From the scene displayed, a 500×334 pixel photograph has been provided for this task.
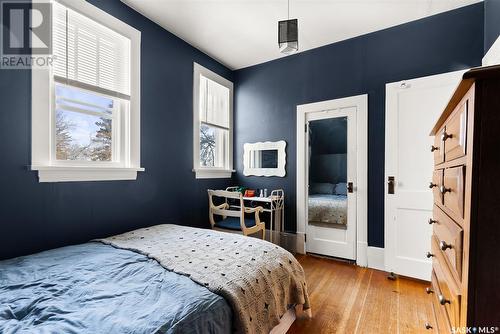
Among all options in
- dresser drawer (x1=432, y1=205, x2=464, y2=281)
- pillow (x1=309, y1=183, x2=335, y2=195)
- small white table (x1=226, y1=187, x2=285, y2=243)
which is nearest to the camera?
dresser drawer (x1=432, y1=205, x2=464, y2=281)

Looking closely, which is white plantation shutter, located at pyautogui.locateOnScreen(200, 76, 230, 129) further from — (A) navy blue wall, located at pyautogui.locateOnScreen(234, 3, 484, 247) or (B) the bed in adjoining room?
(B) the bed in adjoining room

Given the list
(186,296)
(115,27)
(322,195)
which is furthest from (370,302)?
(115,27)

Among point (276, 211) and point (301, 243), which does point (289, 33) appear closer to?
Answer: point (276, 211)

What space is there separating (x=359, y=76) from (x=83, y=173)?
10.5 ft

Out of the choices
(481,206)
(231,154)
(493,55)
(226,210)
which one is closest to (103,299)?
(481,206)

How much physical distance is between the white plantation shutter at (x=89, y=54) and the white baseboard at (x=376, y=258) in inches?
129

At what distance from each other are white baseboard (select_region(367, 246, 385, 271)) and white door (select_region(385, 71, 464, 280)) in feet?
0.37

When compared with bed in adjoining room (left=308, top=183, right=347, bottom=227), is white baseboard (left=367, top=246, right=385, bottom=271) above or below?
below

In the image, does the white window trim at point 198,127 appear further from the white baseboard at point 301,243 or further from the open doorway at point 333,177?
the white baseboard at point 301,243

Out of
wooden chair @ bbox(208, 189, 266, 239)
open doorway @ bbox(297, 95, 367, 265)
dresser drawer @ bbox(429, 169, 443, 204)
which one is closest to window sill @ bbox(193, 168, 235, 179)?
wooden chair @ bbox(208, 189, 266, 239)

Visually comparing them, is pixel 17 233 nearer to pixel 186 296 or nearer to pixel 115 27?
pixel 186 296

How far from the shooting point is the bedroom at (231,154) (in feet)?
3.55

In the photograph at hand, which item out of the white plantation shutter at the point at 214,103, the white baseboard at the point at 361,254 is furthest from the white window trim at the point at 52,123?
the white baseboard at the point at 361,254

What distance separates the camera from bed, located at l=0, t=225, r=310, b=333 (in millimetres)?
975
